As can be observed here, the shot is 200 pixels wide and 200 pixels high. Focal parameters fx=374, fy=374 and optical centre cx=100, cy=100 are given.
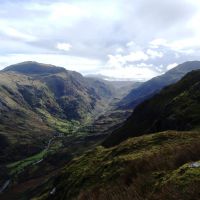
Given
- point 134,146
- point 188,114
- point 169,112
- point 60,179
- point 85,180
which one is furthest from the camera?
point 169,112

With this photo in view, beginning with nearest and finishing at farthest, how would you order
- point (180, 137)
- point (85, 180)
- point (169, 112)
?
point (180, 137) → point (85, 180) → point (169, 112)

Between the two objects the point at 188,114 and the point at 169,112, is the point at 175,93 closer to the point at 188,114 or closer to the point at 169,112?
the point at 169,112

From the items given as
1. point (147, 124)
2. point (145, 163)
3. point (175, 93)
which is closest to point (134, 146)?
point (145, 163)

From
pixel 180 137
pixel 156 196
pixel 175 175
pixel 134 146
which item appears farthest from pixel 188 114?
pixel 156 196

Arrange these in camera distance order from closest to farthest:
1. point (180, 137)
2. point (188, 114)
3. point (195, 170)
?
1. point (195, 170)
2. point (180, 137)
3. point (188, 114)

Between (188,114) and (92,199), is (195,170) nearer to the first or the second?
(92,199)

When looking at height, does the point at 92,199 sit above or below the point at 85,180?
above

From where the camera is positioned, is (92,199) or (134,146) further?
(134,146)

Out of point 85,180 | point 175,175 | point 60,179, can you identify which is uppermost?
point 175,175

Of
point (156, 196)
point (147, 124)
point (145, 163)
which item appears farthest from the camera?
point (147, 124)
